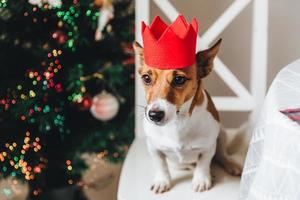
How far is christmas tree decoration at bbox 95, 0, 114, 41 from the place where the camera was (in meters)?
1.62

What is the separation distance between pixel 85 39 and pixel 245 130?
0.57 m

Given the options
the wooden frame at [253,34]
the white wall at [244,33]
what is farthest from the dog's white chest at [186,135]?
the white wall at [244,33]

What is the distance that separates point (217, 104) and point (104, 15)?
465 mm

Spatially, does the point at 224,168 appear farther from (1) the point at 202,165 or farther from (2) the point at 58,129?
(2) the point at 58,129

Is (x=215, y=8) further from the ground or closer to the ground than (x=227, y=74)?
further from the ground

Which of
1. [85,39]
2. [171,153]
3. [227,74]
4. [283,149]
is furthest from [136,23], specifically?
[283,149]

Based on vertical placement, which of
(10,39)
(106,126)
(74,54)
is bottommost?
(106,126)

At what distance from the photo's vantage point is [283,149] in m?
0.89

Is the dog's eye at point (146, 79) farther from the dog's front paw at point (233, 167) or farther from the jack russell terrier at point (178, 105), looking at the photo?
the dog's front paw at point (233, 167)

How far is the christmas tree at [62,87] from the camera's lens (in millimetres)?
1536

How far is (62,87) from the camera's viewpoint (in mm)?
1636

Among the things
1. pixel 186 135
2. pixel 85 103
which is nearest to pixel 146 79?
pixel 186 135

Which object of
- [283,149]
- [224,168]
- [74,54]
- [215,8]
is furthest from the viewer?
[215,8]

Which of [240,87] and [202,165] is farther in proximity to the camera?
[240,87]
